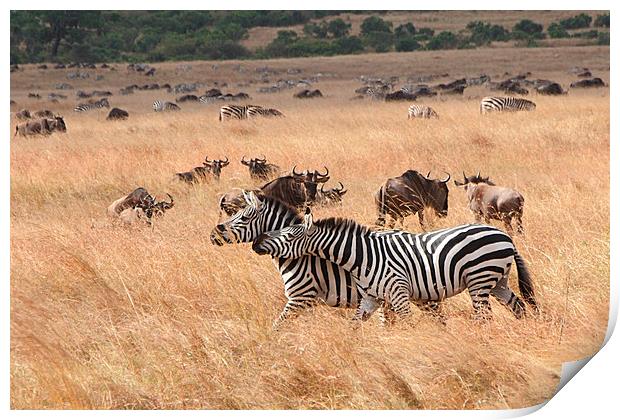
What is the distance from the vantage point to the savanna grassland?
5.48m

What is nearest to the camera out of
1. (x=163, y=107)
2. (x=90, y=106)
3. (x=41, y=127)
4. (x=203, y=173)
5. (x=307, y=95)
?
(x=203, y=173)

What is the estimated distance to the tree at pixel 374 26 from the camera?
144 feet

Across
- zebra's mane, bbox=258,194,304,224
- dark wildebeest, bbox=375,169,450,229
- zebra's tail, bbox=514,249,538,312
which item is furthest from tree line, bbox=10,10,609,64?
zebra's tail, bbox=514,249,538,312

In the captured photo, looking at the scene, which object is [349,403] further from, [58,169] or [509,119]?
[509,119]

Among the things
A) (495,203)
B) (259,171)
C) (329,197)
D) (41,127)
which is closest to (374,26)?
(41,127)

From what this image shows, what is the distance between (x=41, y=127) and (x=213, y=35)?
19525 mm

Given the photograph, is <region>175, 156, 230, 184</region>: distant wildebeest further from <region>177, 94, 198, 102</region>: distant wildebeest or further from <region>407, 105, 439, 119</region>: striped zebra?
<region>177, 94, 198, 102</region>: distant wildebeest

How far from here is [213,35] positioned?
37.3m

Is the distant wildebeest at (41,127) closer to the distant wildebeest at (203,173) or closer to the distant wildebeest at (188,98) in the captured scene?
the distant wildebeest at (203,173)

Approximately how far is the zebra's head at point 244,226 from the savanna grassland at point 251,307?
0.58 metres

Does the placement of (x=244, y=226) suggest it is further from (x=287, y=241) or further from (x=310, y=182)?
(x=310, y=182)

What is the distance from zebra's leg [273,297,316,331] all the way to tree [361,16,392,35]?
126ft

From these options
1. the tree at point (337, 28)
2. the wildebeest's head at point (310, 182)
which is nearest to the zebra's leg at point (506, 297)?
the wildebeest's head at point (310, 182)

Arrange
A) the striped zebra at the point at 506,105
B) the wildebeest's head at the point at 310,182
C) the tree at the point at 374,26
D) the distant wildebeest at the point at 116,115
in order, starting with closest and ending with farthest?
the wildebeest's head at the point at 310,182
the striped zebra at the point at 506,105
the distant wildebeest at the point at 116,115
the tree at the point at 374,26
